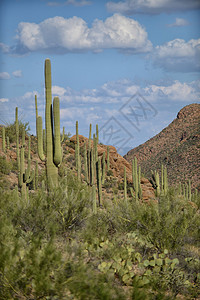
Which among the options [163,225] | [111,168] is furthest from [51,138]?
[111,168]

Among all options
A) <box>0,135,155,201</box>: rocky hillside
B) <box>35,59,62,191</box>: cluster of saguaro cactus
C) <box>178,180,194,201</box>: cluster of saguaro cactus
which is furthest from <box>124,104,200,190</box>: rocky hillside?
<box>35,59,62,191</box>: cluster of saguaro cactus

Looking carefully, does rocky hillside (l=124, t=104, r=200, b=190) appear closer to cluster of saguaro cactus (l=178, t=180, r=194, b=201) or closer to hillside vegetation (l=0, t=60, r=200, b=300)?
cluster of saguaro cactus (l=178, t=180, r=194, b=201)

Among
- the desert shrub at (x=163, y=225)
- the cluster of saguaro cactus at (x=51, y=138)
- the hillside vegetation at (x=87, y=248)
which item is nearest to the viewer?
the hillside vegetation at (x=87, y=248)

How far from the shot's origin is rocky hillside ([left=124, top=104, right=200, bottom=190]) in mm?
56175

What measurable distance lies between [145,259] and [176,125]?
2692 inches

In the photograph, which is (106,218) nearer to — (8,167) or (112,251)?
(112,251)

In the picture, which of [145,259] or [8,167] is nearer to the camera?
[145,259]

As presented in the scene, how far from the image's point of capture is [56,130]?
38.9 feet

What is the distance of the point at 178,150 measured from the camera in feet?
211

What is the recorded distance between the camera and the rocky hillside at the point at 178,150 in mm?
56175

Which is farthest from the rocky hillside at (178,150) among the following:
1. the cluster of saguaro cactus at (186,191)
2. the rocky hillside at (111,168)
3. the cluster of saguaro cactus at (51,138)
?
the cluster of saguaro cactus at (51,138)

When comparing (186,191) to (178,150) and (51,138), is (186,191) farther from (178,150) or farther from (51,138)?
(178,150)

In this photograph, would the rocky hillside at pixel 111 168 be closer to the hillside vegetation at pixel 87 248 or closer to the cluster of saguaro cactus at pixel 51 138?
the cluster of saguaro cactus at pixel 51 138

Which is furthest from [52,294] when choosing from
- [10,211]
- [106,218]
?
[106,218]
